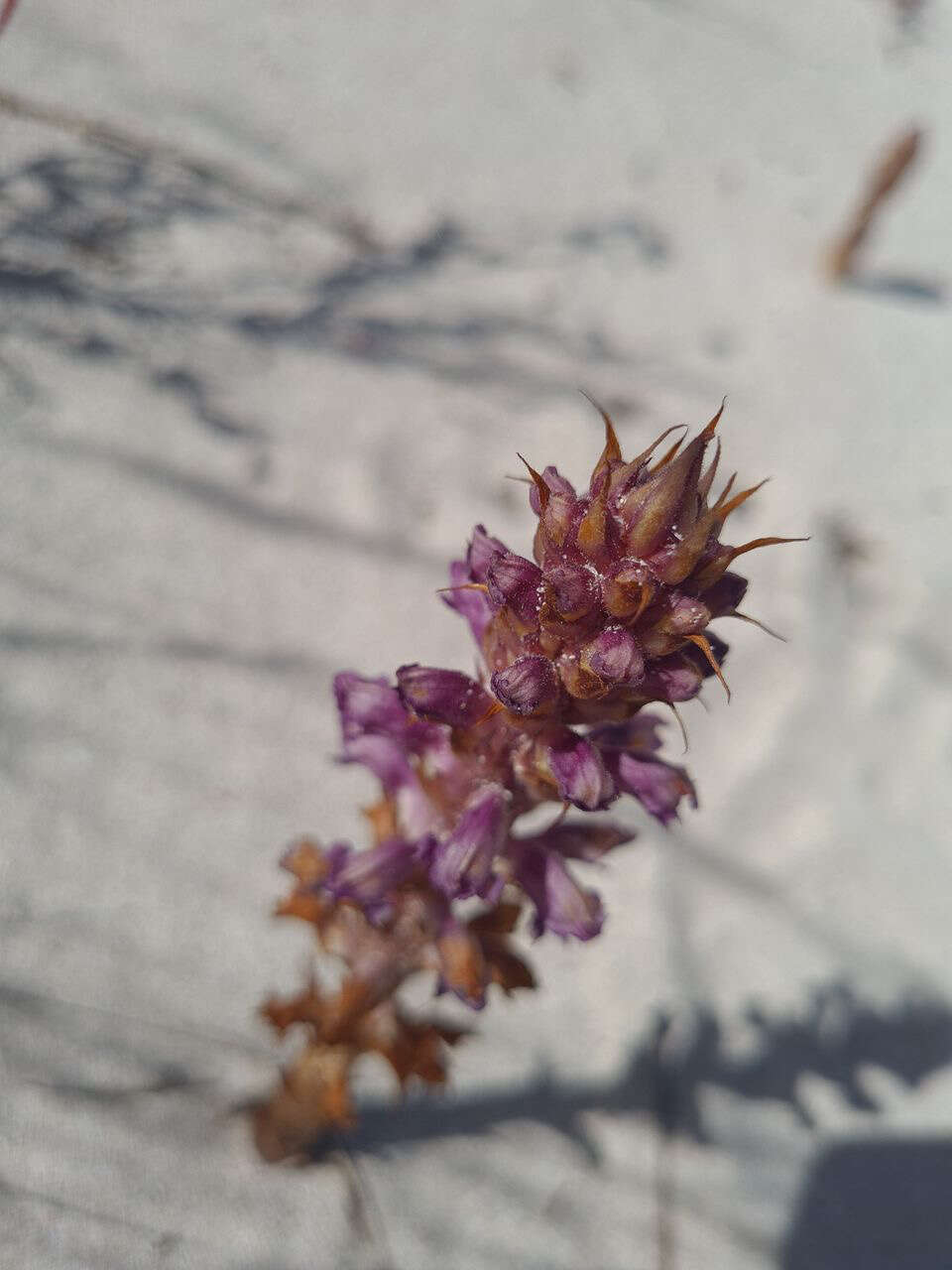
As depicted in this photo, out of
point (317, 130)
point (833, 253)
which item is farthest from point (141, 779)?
point (833, 253)

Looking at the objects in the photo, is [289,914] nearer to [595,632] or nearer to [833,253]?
[595,632]

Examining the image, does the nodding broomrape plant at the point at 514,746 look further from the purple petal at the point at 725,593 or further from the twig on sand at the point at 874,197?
the twig on sand at the point at 874,197

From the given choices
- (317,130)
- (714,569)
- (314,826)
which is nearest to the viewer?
(714,569)

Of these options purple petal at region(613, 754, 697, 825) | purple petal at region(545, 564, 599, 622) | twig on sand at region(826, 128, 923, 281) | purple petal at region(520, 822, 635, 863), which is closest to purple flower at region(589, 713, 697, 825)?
purple petal at region(613, 754, 697, 825)

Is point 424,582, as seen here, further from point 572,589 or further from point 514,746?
point 572,589

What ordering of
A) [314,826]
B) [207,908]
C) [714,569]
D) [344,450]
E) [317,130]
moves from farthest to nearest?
[317,130]
[344,450]
[314,826]
[207,908]
[714,569]

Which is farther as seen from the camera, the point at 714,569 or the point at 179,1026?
the point at 179,1026

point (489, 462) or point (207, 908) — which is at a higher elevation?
point (489, 462)

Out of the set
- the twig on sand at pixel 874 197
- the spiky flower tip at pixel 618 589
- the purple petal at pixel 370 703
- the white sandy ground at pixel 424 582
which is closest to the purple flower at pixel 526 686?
the spiky flower tip at pixel 618 589
